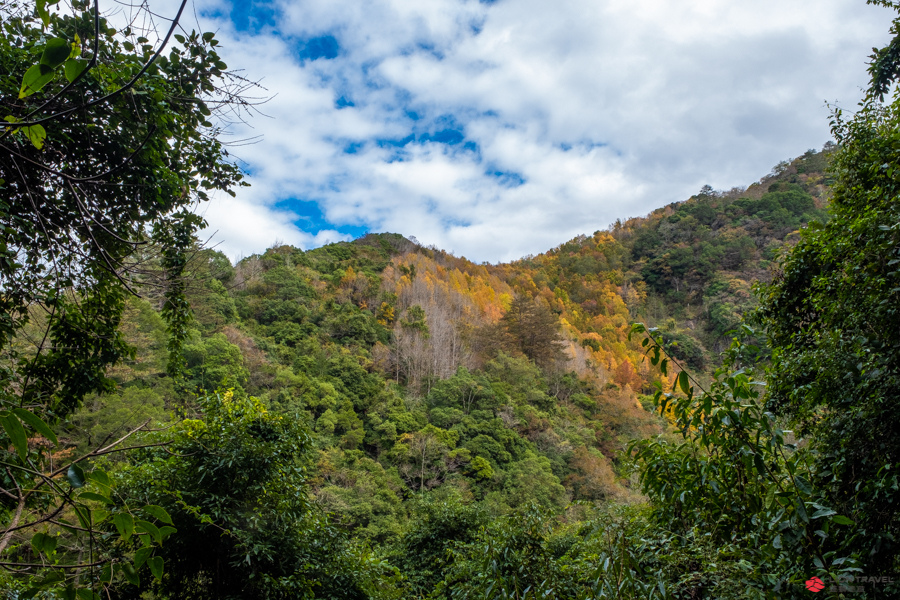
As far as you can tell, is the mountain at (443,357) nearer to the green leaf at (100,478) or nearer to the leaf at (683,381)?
the leaf at (683,381)

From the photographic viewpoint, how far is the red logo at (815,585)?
4.52 feet

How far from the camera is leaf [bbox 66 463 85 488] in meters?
0.78

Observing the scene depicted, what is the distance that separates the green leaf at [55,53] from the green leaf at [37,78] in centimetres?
2

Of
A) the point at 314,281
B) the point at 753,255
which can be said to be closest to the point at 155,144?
the point at 314,281

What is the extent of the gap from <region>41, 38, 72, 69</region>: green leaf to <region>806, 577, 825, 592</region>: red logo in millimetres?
2326

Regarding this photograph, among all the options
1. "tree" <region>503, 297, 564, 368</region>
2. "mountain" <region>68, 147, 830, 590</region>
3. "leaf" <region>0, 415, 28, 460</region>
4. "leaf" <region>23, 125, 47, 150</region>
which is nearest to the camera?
"leaf" <region>0, 415, 28, 460</region>

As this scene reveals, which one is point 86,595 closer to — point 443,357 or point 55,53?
point 55,53

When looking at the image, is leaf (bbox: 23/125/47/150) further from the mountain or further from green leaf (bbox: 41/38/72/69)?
the mountain

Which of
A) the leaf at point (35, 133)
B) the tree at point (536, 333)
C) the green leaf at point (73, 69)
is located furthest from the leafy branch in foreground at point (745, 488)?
the tree at point (536, 333)

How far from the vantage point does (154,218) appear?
331 centimetres

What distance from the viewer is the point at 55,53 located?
76 centimetres

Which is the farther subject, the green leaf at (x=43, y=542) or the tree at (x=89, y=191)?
the tree at (x=89, y=191)

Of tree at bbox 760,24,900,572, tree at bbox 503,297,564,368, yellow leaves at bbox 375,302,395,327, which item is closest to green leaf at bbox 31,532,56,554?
tree at bbox 760,24,900,572

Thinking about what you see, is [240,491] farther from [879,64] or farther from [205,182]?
[879,64]
